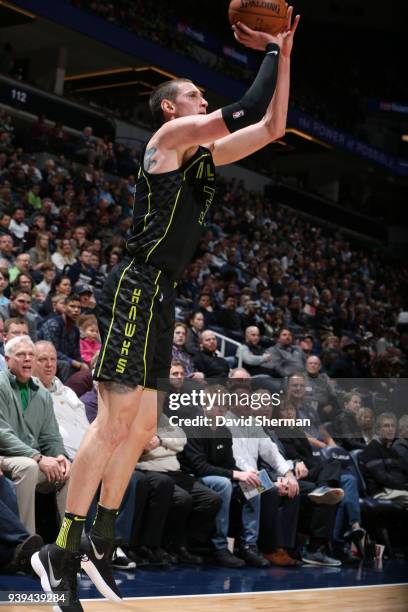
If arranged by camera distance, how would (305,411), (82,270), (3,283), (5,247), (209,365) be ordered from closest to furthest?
(3,283), (305,411), (209,365), (5,247), (82,270)

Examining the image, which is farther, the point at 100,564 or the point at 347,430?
the point at 347,430

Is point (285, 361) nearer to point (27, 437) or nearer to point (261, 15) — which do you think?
point (27, 437)

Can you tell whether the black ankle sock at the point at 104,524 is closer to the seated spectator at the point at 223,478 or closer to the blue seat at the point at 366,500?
the seated spectator at the point at 223,478

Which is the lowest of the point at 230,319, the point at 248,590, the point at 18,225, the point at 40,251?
the point at 248,590

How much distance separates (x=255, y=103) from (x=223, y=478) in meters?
3.69

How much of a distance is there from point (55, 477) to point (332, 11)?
81.9 feet

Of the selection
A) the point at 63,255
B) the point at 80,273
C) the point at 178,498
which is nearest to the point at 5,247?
the point at 80,273

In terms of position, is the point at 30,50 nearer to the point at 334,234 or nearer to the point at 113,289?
the point at 334,234

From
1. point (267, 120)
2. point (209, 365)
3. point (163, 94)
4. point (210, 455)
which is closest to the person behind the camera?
point (163, 94)

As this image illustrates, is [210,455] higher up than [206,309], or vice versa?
[206,309]

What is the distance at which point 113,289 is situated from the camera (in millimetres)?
3301

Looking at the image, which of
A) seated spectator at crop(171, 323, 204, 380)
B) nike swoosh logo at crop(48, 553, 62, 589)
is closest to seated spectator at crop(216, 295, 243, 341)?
seated spectator at crop(171, 323, 204, 380)

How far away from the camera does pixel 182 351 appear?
29.1ft

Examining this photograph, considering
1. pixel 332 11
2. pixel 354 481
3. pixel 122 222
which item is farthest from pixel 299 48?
pixel 354 481
